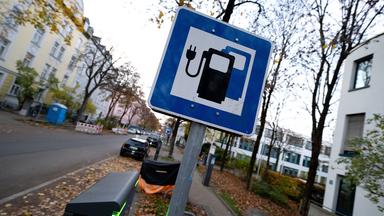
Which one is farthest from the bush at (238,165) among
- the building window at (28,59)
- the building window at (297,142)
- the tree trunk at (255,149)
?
the building window at (297,142)

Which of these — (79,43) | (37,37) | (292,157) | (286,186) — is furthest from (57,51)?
(292,157)

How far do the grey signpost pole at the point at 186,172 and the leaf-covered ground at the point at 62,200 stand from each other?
5.57 metres

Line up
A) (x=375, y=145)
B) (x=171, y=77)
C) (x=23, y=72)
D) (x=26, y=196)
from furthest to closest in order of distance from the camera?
(x=23, y=72) < (x=375, y=145) < (x=26, y=196) < (x=171, y=77)

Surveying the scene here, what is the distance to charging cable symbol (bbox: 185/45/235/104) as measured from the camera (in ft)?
6.02

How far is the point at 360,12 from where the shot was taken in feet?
35.7

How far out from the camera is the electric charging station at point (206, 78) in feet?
5.77

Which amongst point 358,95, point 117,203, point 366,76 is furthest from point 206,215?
point 366,76

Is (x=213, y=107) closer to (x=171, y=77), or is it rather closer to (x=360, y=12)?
(x=171, y=77)

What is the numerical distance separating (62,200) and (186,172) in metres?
6.64

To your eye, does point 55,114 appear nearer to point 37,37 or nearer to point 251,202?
point 37,37

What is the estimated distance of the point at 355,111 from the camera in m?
15.4

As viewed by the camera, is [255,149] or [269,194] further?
[255,149]

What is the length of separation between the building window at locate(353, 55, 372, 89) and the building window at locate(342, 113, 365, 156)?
1.95 meters

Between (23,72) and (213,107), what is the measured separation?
3157 centimetres
